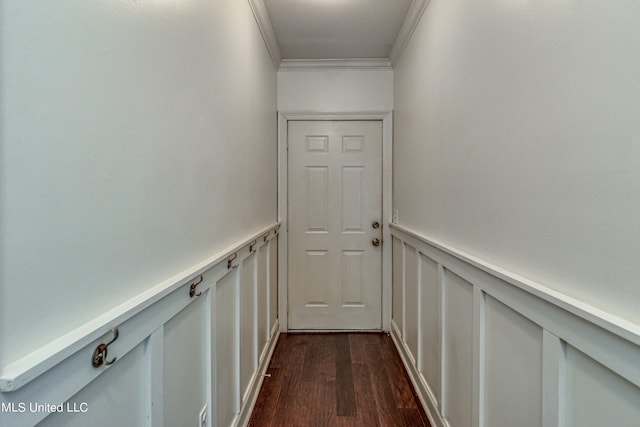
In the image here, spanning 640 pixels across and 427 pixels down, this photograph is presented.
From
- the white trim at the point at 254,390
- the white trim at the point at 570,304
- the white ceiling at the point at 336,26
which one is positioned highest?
the white ceiling at the point at 336,26

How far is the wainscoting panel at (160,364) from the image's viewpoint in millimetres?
528

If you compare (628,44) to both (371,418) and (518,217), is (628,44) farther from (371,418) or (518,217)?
(371,418)

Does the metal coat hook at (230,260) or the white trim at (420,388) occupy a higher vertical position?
the metal coat hook at (230,260)

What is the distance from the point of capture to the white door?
10.2ft

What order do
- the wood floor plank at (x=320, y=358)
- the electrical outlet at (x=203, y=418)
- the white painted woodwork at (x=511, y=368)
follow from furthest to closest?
the wood floor plank at (x=320, y=358), the electrical outlet at (x=203, y=418), the white painted woodwork at (x=511, y=368)

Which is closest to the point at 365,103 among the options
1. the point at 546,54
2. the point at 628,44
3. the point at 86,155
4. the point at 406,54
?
the point at 406,54

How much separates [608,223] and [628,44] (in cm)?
34

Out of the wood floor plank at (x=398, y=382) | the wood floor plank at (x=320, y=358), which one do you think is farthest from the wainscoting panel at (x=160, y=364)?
the wood floor plank at (x=398, y=382)

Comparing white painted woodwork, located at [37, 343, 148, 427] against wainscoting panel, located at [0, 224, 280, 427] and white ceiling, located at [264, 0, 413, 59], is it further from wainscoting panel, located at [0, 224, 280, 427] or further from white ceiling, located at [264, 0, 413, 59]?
white ceiling, located at [264, 0, 413, 59]

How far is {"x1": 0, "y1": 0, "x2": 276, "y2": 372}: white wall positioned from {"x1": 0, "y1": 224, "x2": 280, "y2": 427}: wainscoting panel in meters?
0.04

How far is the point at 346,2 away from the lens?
2.13 m

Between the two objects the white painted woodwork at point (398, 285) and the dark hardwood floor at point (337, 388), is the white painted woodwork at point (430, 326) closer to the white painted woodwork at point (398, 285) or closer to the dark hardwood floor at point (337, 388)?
the dark hardwood floor at point (337, 388)

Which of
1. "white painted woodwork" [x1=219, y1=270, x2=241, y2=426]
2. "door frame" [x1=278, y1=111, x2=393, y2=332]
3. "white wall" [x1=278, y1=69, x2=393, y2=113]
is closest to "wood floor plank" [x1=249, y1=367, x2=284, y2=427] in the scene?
"white painted woodwork" [x1=219, y1=270, x2=241, y2=426]

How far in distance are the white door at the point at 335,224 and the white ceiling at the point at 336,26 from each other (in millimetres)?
583
